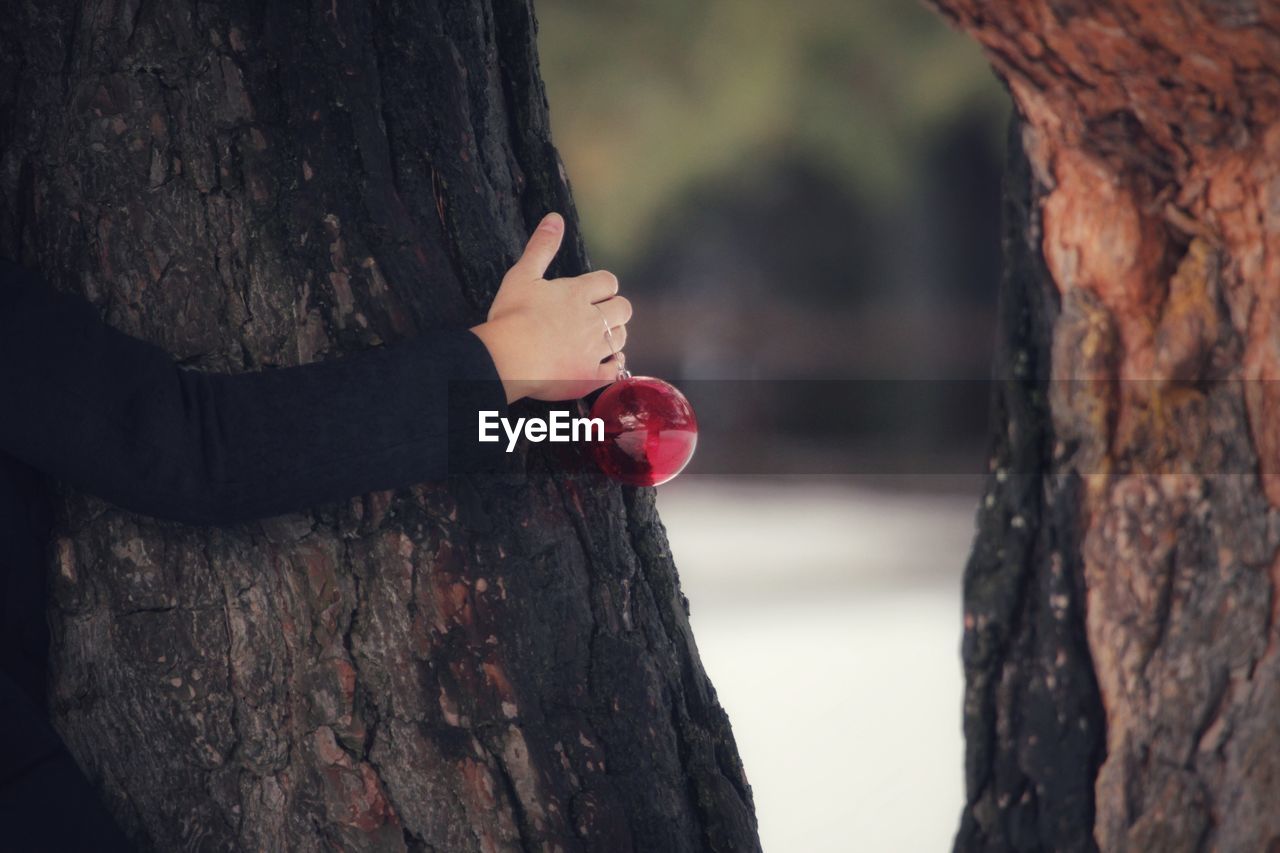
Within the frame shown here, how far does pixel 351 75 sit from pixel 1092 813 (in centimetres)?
75

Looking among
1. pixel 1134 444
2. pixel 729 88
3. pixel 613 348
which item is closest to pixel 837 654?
pixel 613 348

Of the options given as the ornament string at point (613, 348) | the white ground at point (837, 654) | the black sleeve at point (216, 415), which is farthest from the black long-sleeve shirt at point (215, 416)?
the white ground at point (837, 654)

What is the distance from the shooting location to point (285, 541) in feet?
3.16

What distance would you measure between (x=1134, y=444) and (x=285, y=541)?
24.0 inches

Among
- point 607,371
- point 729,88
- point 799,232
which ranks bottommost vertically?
point 607,371

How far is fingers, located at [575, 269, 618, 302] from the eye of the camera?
3.17ft

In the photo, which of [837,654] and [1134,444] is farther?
[837,654]

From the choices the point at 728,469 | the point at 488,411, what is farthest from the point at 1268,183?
the point at 728,469

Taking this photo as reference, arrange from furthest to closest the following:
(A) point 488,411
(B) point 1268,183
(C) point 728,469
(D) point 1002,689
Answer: (C) point 728,469
(A) point 488,411
(D) point 1002,689
(B) point 1268,183

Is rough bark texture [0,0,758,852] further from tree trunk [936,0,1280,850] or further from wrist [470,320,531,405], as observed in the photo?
tree trunk [936,0,1280,850]

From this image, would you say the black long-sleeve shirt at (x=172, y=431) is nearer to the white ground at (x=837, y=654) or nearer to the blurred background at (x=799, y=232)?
the white ground at (x=837, y=654)

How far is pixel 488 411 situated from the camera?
0.92 meters

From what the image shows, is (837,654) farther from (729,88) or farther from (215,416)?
(729,88)

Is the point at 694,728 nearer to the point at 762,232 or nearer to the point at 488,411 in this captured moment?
the point at 488,411
